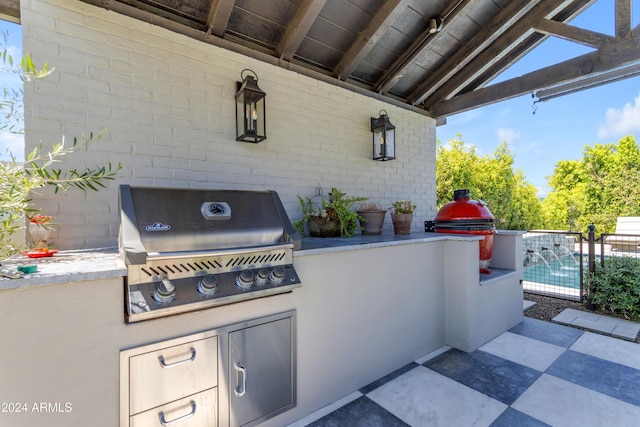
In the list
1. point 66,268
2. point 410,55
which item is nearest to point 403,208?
point 410,55

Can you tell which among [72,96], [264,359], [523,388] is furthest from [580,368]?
[72,96]

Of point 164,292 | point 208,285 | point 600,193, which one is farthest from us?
point 600,193

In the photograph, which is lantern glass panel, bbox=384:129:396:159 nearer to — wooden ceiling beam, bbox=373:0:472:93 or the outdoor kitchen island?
wooden ceiling beam, bbox=373:0:472:93

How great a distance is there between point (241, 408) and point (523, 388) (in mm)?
2038

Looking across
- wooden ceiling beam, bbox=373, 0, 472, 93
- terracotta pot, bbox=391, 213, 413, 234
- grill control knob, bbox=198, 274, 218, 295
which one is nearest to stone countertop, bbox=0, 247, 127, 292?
grill control knob, bbox=198, 274, 218, 295

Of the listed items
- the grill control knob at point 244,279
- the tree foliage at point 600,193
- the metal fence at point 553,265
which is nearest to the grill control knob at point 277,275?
the grill control knob at point 244,279

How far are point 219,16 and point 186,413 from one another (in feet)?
8.78

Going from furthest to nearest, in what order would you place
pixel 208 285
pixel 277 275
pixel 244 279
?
pixel 277 275
pixel 244 279
pixel 208 285

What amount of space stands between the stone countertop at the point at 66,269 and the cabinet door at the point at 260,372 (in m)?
0.67

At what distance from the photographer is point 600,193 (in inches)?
437

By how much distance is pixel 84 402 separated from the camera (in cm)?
121

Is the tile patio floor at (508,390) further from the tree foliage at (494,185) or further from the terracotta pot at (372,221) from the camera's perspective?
the tree foliage at (494,185)

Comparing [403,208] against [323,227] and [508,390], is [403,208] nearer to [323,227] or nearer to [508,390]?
Answer: [323,227]

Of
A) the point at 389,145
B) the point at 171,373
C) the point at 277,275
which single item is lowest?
the point at 171,373
